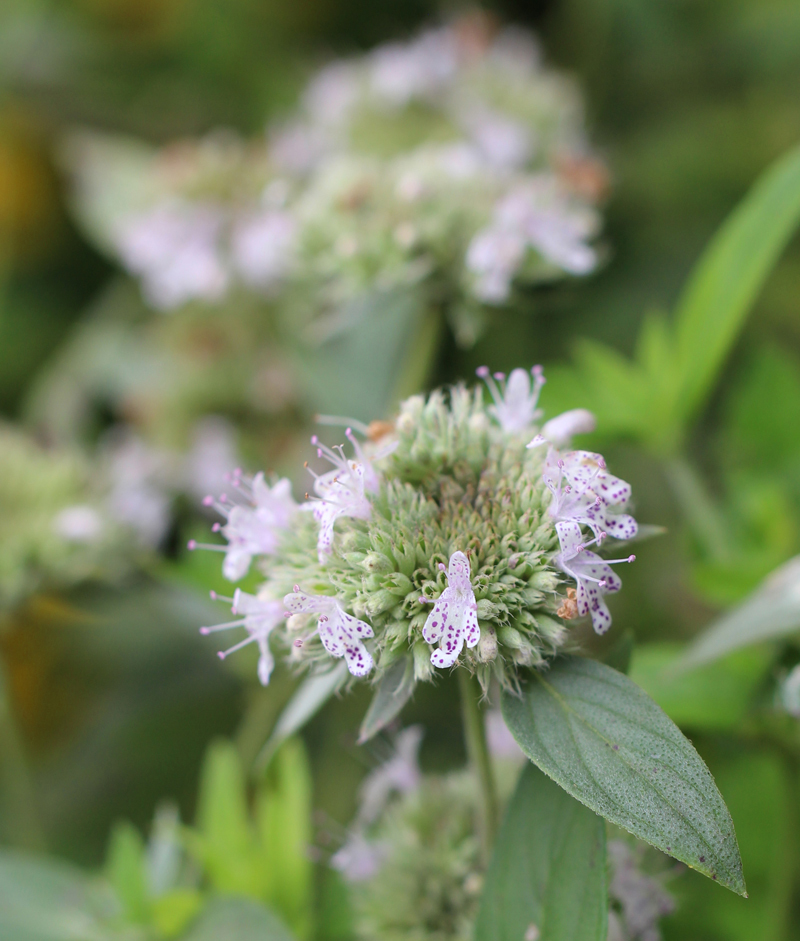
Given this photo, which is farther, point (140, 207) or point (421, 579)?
point (140, 207)

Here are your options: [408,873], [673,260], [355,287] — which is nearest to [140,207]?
[355,287]

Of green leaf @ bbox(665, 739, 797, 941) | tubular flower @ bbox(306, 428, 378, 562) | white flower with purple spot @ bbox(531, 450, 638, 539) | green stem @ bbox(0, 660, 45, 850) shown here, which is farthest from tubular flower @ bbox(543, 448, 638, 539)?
green stem @ bbox(0, 660, 45, 850)

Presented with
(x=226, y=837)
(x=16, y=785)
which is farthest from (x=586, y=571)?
(x=16, y=785)

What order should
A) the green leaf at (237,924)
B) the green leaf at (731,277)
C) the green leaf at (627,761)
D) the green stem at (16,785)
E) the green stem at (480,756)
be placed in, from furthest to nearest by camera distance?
the green stem at (16,785), the green leaf at (731,277), the green leaf at (237,924), the green stem at (480,756), the green leaf at (627,761)

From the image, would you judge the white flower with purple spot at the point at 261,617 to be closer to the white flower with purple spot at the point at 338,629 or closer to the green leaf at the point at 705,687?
the white flower with purple spot at the point at 338,629

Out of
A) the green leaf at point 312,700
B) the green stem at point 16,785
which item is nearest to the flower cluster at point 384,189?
the green leaf at point 312,700

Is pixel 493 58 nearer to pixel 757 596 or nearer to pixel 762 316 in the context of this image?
pixel 762 316

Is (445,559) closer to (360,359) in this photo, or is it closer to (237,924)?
(237,924)

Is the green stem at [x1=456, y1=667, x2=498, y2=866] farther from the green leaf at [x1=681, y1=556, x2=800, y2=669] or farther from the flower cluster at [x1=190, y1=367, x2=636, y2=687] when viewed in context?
the green leaf at [x1=681, y1=556, x2=800, y2=669]
